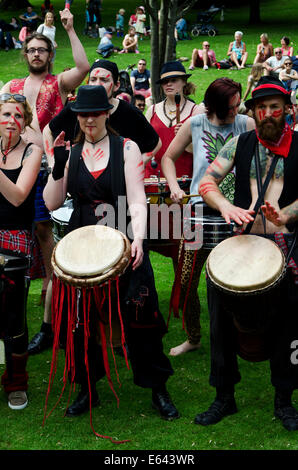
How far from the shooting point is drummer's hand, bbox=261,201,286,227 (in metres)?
3.84

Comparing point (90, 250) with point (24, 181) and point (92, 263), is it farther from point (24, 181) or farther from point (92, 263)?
point (24, 181)

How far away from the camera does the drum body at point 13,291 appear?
4484mm

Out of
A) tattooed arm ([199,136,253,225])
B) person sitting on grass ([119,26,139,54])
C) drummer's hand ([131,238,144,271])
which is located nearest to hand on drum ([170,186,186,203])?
tattooed arm ([199,136,253,225])

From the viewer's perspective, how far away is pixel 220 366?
4.37 m

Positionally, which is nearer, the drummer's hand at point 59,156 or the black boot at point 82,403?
the drummer's hand at point 59,156

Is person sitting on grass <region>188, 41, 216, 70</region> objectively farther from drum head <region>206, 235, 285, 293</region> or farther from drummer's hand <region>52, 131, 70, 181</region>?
drum head <region>206, 235, 285, 293</region>

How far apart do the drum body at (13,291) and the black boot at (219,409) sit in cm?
136

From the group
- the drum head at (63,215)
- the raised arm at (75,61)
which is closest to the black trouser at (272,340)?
the drum head at (63,215)

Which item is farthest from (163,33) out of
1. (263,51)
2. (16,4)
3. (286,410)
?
(16,4)

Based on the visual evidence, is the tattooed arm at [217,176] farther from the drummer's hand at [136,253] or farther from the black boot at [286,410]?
the black boot at [286,410]

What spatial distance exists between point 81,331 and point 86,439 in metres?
0.67

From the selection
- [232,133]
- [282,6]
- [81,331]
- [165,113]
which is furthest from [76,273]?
[282,6]

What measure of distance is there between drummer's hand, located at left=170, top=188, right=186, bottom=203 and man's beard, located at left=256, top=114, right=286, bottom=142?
38.8 inches

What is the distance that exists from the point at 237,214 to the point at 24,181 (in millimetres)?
1558
